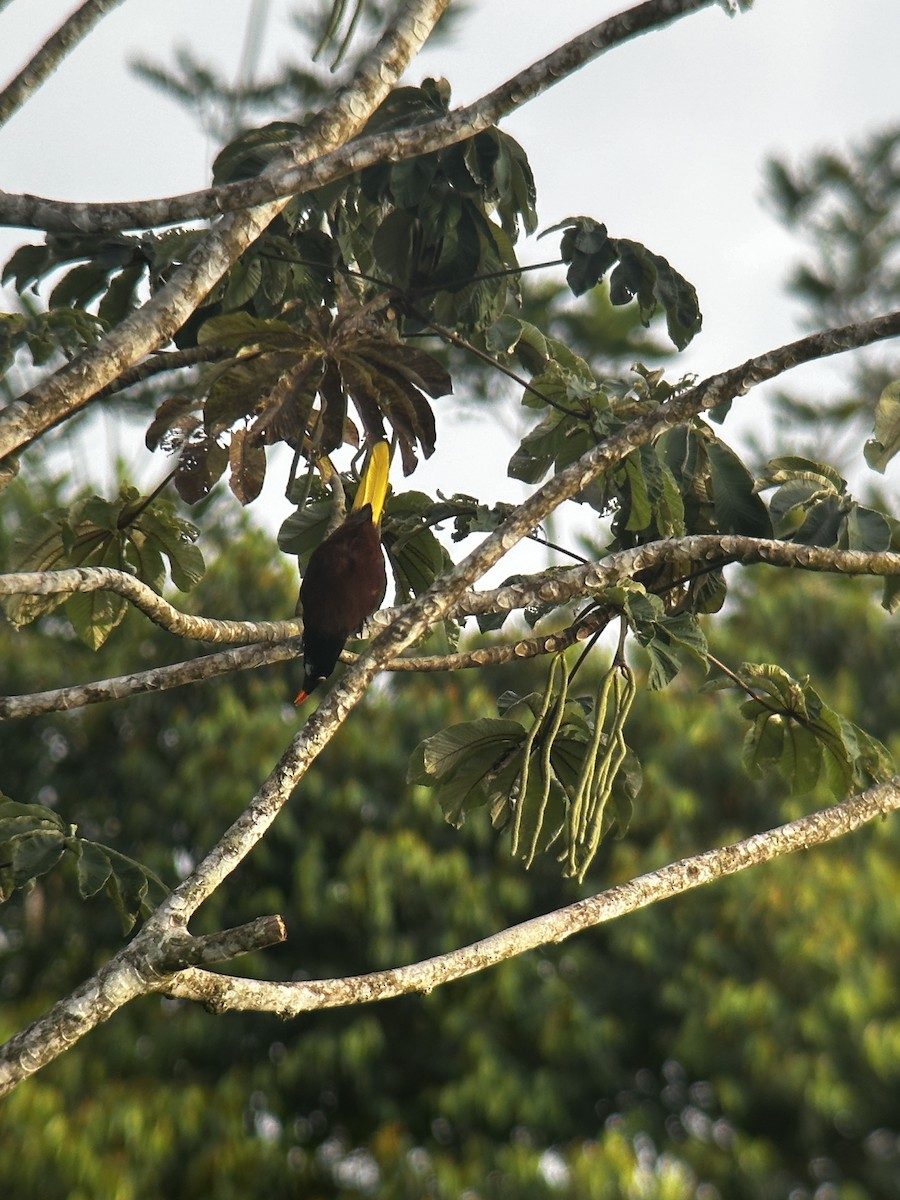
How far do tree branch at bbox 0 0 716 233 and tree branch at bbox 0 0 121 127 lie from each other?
52 cm

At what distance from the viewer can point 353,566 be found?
292 cm

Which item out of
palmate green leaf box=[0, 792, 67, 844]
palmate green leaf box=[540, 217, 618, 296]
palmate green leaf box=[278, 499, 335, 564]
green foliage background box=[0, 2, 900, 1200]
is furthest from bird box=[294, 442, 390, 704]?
green foliage background box=[0, 2, 900, 1200]

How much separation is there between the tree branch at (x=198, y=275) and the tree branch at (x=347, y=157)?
0.08 metres

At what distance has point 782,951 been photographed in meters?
5.68

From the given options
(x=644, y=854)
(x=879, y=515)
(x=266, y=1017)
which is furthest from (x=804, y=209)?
(x=879, y=515)

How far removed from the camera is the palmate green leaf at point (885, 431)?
2457mm

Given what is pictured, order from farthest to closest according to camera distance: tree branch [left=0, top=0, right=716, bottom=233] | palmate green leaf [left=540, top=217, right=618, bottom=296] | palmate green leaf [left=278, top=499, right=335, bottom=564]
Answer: palmate green leaf [left=278, top=499, right=335, bottom=564]
palmate green leaf [left=540, top=217, right=618, bottom=296]
tree branch [left=0, top=0, right=716, bottom=233]

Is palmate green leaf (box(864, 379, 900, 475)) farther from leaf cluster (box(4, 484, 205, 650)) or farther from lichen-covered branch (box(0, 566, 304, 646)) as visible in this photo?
leaf cluster (box(4, 484, 205, 650))

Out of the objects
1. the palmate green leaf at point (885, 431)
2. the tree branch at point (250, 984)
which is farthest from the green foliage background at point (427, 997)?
the palmate green leaf at point (885, 431)

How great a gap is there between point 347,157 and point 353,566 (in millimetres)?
881

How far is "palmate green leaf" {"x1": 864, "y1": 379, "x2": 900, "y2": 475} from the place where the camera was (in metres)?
2.46

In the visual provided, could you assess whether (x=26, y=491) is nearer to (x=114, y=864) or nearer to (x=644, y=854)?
(x=644, y=854)

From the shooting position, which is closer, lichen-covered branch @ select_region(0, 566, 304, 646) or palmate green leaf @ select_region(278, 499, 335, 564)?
lichen-covered branch @ select_region(0, 566, 304, 646)

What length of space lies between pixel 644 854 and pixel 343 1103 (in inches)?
65.5
